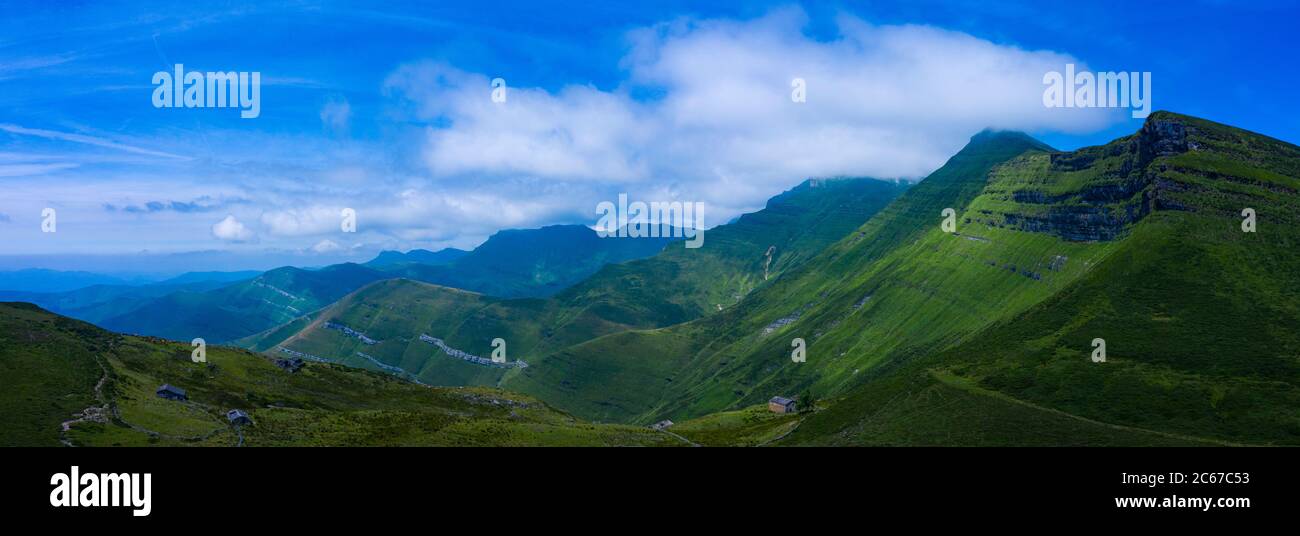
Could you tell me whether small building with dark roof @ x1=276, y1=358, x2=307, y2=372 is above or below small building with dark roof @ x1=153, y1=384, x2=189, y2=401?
below

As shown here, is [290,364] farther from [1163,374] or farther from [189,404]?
[1163,374]

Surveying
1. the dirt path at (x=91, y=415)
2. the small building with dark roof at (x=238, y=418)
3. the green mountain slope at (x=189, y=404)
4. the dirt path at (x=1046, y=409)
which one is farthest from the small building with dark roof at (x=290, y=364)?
the dirt path at (x=1046, y=409)

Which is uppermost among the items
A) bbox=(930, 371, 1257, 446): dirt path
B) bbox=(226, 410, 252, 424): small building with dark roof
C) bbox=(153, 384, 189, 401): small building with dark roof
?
bbox=(153, 384, 189, 401): small building with dark roof

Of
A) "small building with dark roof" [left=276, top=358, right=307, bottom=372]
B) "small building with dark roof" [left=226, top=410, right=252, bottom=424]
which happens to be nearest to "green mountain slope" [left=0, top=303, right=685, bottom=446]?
"small building with dark roof" [left=226, top=410, right=252, bottom=424]

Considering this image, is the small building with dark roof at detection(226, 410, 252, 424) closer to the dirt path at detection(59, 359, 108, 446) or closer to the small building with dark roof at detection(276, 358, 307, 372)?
the dirt path at detection(59, 359, 108, 446)

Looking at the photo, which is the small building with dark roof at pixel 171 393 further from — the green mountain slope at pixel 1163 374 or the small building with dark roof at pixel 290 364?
the green mountain slope at pixel 1163 374
